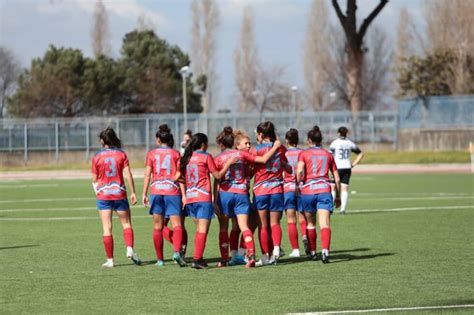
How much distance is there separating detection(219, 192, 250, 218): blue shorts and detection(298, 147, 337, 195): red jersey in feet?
3.53

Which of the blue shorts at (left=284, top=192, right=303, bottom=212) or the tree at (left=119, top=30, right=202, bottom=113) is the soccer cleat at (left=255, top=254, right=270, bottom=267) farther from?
the tree at (left=119, top=30, right=202, bottom=113)

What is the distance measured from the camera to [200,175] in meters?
14.7

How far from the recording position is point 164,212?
15.2 meters

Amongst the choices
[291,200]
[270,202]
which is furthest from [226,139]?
[291,200]

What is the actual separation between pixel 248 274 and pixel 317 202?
2.01 m

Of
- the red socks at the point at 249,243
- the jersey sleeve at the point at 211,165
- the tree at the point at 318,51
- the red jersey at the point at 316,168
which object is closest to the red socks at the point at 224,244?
the red socks at the point at 249,243

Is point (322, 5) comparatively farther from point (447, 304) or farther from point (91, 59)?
point (447, 304)

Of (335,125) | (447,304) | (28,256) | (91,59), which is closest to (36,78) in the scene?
(91,59)

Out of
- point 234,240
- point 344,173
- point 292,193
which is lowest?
point 234,240

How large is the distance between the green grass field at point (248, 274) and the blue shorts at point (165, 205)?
2.55 feet

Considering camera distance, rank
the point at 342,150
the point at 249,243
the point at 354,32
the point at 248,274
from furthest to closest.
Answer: the point at 354,32
the point at 342,150
the point at 249,243
the point at 248,274

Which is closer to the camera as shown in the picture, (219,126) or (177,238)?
(177,238)

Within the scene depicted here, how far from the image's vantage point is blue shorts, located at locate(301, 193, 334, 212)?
15398 mm

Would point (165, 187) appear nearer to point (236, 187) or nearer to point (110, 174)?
point (110, 174)
